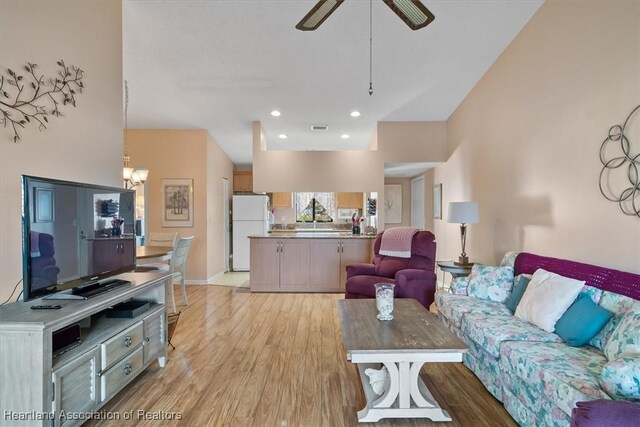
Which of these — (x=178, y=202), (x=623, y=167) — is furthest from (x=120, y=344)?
(x=178, y=202)

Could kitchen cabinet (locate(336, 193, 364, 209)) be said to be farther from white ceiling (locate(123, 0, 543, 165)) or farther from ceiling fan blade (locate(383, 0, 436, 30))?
ceiling fan blade (locate(383, 0, 436, 30))

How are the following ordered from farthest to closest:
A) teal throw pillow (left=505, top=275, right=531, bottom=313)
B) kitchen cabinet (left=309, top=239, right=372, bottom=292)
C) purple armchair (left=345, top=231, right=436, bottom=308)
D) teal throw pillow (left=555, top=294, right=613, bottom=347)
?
kitchen cabinet (left=309, top=239, right=372, bottom=292), purple armchair (left=345, top=231, right=436, bottom=308), teal throw pillow (left=505, top=275, right=531, bottom=313), teal throw pillow (left=555, top=294, right=613, bottom=347)

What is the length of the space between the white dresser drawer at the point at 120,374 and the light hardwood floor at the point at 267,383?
0.17m

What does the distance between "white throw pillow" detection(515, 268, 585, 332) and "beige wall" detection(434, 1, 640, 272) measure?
0.35 meters

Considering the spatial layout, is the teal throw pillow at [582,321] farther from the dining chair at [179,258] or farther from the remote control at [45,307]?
the dining chair at [179,258]

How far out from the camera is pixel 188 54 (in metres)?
3.66

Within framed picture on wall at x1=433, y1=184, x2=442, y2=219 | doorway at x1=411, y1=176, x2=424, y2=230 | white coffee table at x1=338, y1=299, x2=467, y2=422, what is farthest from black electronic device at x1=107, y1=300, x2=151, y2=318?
doorway at x1=411, y1=176, x2=424, y2=230

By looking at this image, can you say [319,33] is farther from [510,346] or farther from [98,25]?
[510,346]

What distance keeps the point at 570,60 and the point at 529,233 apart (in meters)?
1.56

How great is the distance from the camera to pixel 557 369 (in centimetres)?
168

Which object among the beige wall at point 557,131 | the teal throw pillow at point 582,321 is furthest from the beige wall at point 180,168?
the teal throw pillow at point 582,321

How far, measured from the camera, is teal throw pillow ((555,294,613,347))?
1950 mm

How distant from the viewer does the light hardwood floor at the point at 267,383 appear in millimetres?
2041

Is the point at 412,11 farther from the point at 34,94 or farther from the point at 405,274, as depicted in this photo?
the point at 405,274
